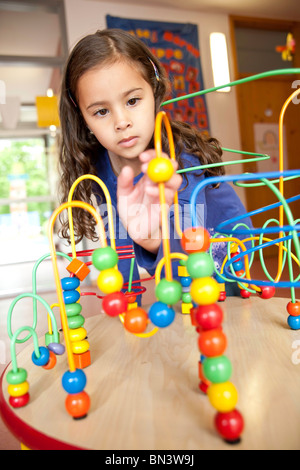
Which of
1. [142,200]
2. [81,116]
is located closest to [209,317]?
[142,200]

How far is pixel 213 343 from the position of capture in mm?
350

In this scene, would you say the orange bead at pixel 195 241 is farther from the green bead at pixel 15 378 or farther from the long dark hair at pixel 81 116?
the long dark hair at pixel 81 116

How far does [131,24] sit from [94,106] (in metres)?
2.73

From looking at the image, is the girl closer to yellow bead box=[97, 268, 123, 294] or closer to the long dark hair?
the long dark hair

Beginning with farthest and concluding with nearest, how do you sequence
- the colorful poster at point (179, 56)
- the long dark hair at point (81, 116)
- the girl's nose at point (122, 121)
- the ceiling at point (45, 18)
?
the colorful poster at point (179, 56)
the ceiling at point (45, 18)
the long dark hair at point (81, 116)
the girl's nose at point (122, 121)

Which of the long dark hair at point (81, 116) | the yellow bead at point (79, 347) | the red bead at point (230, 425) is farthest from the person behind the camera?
the long dark hair at point (81, 116)

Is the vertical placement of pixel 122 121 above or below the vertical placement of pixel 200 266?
above

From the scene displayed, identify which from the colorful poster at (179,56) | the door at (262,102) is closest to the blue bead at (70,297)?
the colorful poster at (179,56)

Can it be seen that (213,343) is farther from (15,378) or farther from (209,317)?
(15,378)

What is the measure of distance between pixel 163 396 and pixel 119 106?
49cm

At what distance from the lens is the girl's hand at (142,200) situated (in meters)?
0.45

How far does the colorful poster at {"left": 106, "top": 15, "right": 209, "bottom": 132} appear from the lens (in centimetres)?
312

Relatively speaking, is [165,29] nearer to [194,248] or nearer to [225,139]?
[225,139]
